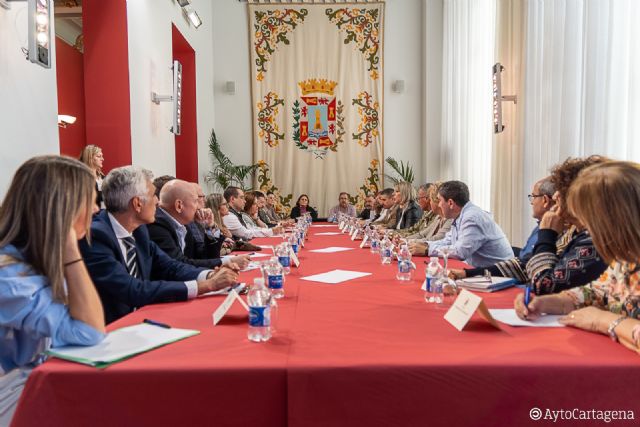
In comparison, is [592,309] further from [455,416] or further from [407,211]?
[407,211]

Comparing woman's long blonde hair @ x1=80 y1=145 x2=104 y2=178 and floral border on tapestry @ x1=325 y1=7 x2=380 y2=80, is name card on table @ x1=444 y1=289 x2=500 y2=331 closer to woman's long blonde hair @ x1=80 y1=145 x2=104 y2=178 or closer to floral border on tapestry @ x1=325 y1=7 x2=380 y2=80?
woman's long blonde hair @ x1=80 y1=145 x2=104 y2=178

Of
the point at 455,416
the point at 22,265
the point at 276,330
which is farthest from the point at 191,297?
the point at 455,416

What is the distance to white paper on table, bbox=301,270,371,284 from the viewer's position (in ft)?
8.20

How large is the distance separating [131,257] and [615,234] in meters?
1.77

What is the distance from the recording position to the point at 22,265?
Answer: 4.45 feet

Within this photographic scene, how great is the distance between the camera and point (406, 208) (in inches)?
260

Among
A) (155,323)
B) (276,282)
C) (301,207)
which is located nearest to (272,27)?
(301,207)

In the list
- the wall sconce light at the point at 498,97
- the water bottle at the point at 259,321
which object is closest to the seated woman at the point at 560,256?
the water bottle at the point at 259,321

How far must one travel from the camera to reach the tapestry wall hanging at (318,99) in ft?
30.6

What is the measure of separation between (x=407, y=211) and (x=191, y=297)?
479 centimetres

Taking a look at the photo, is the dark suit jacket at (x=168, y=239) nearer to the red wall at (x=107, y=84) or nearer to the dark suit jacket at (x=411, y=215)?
the red wall at (x=107, y=84)

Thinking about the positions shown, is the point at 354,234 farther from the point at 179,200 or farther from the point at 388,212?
the point at 388,212

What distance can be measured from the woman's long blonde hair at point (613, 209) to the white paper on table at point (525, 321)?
24 cm

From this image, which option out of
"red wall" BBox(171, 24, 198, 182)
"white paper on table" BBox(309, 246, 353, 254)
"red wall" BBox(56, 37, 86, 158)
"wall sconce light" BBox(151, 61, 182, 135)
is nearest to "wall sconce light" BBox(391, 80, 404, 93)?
"red wall" BBox(171, 24, 198, 182)
